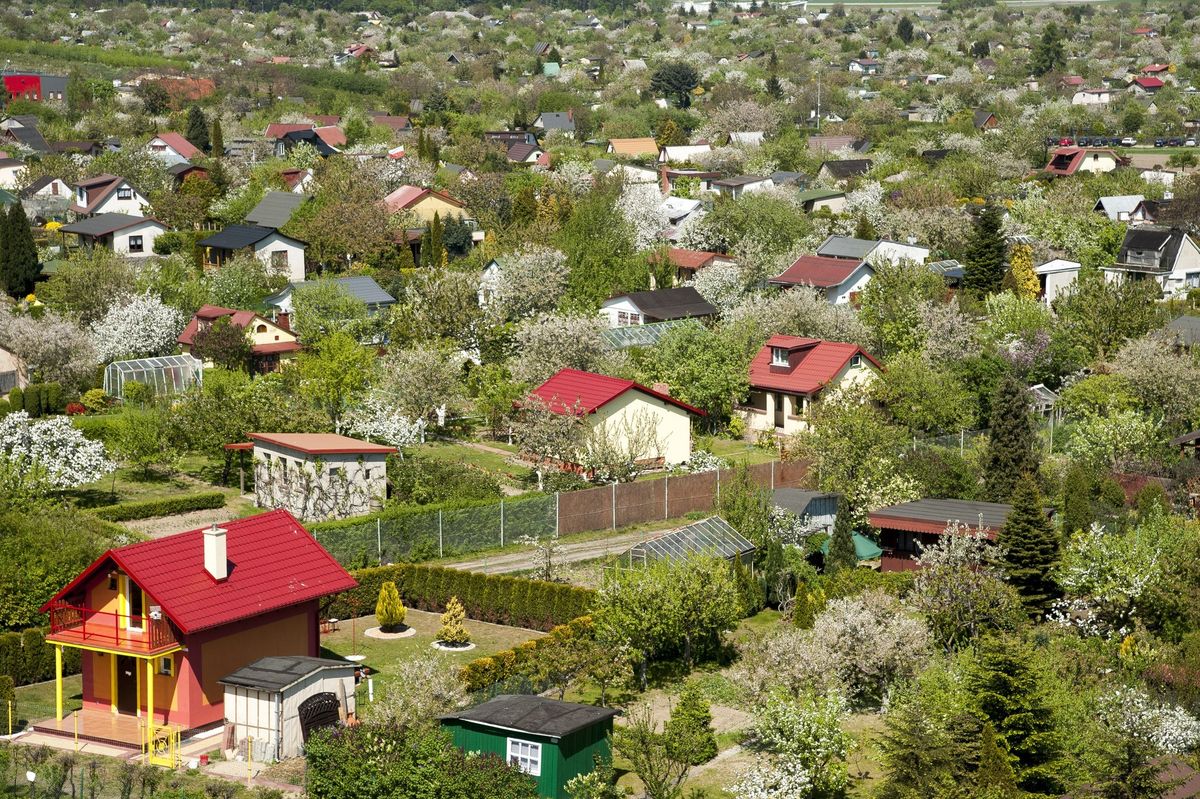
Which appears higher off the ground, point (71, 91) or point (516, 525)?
point (71, 91)

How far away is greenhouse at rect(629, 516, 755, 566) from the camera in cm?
4441

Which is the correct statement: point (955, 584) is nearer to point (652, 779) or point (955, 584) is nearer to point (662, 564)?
point (662, 564)

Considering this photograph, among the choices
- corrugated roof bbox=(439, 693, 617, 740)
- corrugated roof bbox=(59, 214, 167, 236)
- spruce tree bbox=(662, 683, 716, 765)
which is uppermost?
corrugated roof bbox=(59, 214, 167, 236)

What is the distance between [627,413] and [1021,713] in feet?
81.1

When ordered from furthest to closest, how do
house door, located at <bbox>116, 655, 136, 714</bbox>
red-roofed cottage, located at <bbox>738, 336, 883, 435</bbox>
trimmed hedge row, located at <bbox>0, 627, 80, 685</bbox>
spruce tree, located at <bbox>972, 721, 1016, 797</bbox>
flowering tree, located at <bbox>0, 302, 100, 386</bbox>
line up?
1. flowering tree, located at <bbox>0, 302, 100, 386</bbox>
2. red-roofed cottage, located at <bbox>738, 336, 883, 435</bbox>
3. trimmed hedge row, located at <bbox>0, 627, 80, 685</bbox>
4. house door, located at <bbox>116, 655, 136, 714</bbox>
5. spruce tree, located at <bbox>972, 721, 1016, 797</bbox>

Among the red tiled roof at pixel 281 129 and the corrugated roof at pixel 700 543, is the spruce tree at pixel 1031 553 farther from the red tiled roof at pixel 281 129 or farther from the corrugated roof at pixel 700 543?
the red tiled roof at pixel 281 129

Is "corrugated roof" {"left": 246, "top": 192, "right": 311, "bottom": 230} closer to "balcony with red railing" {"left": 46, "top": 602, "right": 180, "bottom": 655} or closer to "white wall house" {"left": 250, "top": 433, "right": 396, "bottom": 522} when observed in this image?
"white wall house" {"left": 250, "top": 433, "right": 396, "bottom": 522}

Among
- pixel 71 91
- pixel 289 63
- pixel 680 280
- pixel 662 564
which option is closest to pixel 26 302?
pixel 680 280

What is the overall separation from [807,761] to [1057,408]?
32587 millimetres

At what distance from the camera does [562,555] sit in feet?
156

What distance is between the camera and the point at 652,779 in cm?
3044

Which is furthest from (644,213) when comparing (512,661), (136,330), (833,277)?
(512,661)

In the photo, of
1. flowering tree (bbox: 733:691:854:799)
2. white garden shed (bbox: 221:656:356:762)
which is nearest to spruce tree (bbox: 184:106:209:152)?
white garden shed (bbox: 221:656:356:762)

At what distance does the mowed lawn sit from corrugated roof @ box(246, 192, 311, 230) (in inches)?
2037
